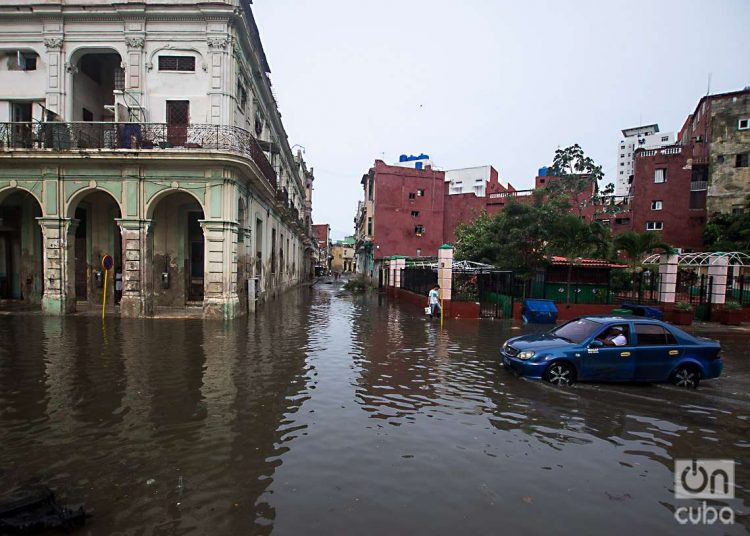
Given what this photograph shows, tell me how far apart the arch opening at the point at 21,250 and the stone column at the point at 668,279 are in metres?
29.1

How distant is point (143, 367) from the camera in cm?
886

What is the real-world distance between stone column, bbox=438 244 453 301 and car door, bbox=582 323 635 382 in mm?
10231

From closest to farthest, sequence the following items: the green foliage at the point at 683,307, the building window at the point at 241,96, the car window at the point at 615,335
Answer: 1. the car window at the point at 615,335
2. the building window at the point at 241,96
3. the green foliage at the point at 683,307

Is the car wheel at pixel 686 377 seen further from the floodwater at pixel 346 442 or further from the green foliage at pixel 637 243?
the green foliage at pixel 637 243

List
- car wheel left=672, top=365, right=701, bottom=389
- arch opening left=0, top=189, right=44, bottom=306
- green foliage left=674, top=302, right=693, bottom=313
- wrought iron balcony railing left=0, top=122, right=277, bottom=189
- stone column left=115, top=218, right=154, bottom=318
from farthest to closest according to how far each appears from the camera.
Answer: green foliage left=674, top=302, right=693, bottom=313 → arch opening left=0, top=189, right=44, bottom=306 → stone column left=115, top=218, right=154, bottom=318 → wrought iron balcony railing left=0, top=122, right=277, bottom=189 → car wheel left=672, top=365, right=701, bottom=389

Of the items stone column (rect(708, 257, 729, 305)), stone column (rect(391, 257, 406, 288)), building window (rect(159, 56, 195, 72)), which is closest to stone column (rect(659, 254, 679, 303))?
stone column (rect(708, 257, 729, 305))

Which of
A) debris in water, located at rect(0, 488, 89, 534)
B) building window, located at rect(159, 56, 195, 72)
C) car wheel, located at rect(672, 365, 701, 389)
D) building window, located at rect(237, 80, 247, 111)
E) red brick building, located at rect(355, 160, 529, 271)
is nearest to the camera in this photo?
debris in water, located at rect(0, 488, 89, 534)

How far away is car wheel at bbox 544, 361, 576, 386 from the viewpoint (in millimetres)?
8289

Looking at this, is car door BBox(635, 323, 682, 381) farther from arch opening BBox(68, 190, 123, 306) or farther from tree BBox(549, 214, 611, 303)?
arch opening BBox(68, 190, 123, 306)

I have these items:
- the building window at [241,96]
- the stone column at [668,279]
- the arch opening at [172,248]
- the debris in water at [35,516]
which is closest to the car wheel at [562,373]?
the debris in water at [35,516]

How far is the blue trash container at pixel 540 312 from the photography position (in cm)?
1827

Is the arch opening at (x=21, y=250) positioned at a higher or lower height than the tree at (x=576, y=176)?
lower

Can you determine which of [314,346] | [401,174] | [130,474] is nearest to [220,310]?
[314,346]

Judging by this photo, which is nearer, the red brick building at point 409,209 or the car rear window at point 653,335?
the car rear window at point 653,335
